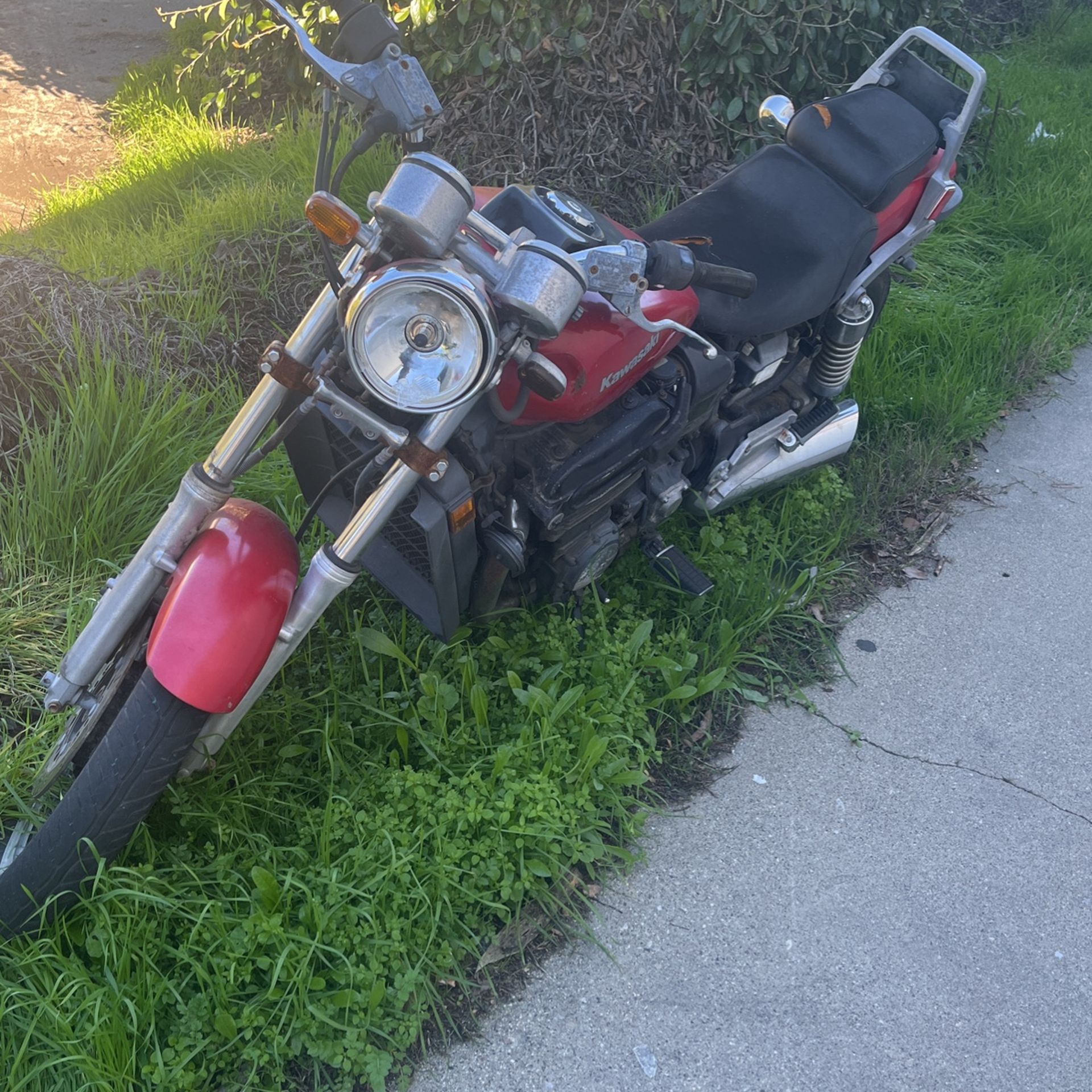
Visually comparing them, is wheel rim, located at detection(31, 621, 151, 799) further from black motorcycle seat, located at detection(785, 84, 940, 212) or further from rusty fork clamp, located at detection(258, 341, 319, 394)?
black motorcycle seat, located at detection(785, 84, 940, 212)

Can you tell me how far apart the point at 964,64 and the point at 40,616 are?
9.41ft

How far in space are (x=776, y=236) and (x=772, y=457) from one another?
64 cm

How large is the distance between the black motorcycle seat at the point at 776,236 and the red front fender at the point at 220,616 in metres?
1.19

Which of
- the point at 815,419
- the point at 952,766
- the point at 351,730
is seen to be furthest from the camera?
the point at 815,419

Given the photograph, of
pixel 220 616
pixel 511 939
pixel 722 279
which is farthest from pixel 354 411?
pixel 511 939

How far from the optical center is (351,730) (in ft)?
7.49

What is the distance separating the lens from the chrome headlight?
150 centimetres

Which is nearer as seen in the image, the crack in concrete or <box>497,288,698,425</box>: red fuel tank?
<box>497,288,698,425</box>: red fuel tank

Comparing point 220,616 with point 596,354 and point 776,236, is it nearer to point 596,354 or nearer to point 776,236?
point 596,354

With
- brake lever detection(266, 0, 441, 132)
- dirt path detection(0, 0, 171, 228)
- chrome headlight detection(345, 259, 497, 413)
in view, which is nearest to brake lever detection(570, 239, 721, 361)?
chrome headlight detection(345, 259, 497, 413)

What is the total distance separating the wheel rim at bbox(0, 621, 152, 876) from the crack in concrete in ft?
5.48

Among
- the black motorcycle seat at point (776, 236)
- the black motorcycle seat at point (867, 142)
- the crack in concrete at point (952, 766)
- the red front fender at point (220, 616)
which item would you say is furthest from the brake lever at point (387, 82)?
the crack in concrete at point (952, 766)

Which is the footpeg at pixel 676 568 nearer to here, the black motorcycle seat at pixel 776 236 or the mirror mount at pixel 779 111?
the black motorcycle seat at pixel 776 236

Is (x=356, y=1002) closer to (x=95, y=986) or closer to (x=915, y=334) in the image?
(x=95, y=986)
